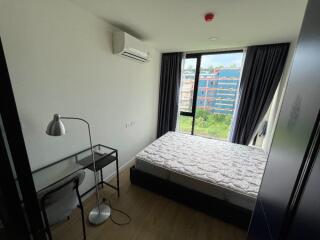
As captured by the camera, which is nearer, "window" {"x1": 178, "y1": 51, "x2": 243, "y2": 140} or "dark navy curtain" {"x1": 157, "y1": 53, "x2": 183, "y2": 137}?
"window" {"x1": 178, "y1": 51, "x2": 243, "y2": 140}

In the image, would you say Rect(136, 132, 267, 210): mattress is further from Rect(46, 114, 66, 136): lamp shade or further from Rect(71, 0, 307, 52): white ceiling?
Rect(71, 0, 307, 52): white ceiling

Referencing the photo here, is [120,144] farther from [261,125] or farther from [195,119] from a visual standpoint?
[261,125]

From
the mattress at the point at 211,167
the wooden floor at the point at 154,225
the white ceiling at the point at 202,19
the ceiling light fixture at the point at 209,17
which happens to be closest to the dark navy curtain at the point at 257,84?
the white ceiling at the point at 202,19

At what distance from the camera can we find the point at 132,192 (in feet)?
7.23

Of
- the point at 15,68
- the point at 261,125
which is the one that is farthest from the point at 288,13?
the point at 15,68

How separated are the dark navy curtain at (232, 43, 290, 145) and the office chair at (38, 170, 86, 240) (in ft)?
9.96

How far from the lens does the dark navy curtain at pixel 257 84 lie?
2562 mm

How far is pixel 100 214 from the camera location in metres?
1.79

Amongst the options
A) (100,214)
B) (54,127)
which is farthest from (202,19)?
(100,214)

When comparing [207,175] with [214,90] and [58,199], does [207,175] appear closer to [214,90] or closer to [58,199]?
[58,199]

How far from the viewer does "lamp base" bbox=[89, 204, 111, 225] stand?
1704 millimetres

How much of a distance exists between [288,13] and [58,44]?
2.50 m

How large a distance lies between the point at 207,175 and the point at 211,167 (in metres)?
0.23

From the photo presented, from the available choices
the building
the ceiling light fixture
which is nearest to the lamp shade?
the ceiling light fixture
